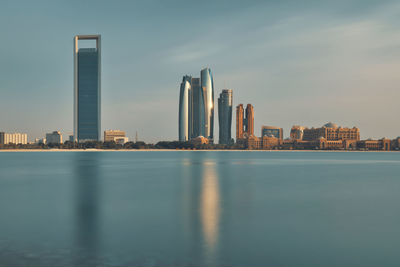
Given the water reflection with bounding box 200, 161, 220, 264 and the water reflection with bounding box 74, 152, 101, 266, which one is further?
the water reflection with bounding box 200, 161, 220, 264

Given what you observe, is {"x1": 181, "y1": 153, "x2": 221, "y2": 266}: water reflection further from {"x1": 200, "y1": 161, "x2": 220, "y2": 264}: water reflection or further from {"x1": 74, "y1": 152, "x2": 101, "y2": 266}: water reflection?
{"x1": 74, "y1": 152, "x2": 101, "y2": 266}: water reflection

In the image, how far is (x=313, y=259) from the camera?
16.6m

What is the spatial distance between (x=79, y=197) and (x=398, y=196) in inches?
1376

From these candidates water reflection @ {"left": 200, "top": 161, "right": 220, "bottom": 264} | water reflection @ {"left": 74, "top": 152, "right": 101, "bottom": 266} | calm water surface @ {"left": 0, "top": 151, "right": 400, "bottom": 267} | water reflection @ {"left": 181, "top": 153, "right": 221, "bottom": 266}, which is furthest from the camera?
water reflection @ {"left": 200, "top": 161, "right": 220, "bottom": 264}

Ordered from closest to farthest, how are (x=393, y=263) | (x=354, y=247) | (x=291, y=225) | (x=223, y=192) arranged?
1. (x=393, y=263)
2. (x=354, y=247)
3. (x=291, y=225)
4. (x=223, y=192)

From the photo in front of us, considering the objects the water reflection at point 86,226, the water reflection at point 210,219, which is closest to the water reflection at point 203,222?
the water reflection at point 210,219

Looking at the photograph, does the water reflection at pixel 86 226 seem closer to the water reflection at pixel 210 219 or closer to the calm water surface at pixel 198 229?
the calm water surface at pixel 198 229

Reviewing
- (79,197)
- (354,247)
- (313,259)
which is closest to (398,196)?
(354,247)

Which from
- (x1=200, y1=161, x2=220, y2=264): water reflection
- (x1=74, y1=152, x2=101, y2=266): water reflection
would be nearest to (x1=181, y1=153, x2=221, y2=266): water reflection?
(x1=200, y1=161, x2=220, y2=264): water reflection

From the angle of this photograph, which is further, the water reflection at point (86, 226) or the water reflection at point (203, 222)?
the water reflection at point (203, 222)

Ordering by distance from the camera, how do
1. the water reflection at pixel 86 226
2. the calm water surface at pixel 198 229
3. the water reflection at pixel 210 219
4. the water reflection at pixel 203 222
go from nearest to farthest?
the calm water surface at pixel 198 229
the water reflection at pixel 86 226
the water reflection at pixel 203 222
the water reflection at pixel 210 219

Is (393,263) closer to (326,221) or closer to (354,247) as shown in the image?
(354,247)

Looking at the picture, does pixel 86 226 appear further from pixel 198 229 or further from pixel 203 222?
pixel 203 222

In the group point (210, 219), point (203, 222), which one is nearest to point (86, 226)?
point (203, 222)
